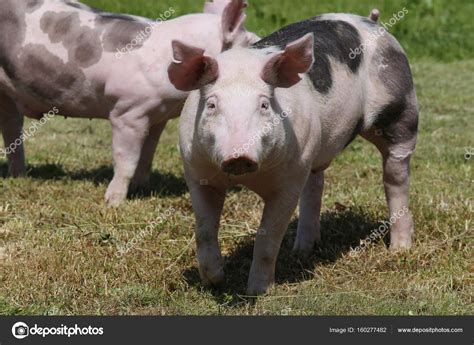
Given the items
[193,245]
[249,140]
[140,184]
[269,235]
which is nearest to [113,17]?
[140,184]

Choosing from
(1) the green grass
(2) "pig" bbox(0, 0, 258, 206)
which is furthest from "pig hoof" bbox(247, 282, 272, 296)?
(1) the green grass

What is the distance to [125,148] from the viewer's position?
6.29 metres

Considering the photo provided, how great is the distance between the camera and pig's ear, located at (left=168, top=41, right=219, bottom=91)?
159 inches

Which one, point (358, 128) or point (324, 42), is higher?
point (324, 42)

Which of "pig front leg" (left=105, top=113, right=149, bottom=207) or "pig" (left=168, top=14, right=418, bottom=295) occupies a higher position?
"pig" (left=168, top=14, right=418, bottom=295)

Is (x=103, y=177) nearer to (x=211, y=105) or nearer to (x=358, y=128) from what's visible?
Result: (x=358, y=128)

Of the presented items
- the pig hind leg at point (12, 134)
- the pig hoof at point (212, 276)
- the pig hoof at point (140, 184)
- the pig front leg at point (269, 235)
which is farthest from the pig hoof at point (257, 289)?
the pig hind leg at point (12, 134)

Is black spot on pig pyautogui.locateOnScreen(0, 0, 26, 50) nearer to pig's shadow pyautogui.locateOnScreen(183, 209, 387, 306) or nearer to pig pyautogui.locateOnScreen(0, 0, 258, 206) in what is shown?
pig pyautogui.locateOnScreen(0, 0, 258, 206)

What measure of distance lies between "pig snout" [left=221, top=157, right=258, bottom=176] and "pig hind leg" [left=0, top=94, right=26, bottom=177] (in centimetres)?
352

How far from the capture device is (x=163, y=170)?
7.36 meters

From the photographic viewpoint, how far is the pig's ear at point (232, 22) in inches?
239

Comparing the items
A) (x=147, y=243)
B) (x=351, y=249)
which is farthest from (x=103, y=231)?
(x=351, y=249)

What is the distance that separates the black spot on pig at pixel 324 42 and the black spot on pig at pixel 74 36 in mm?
1777

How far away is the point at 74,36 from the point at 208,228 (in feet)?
8.07
